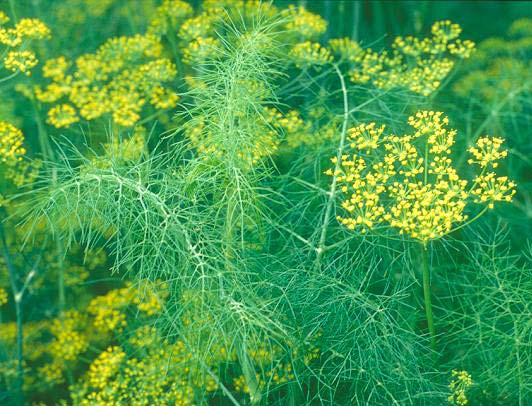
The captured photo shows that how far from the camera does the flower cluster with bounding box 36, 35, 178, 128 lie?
3045 mm

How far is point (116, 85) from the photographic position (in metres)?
3.08

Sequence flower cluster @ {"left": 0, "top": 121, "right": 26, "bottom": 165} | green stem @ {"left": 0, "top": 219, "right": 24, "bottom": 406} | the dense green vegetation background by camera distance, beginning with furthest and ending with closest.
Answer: green stem @ {"left": 0, "top": 219, "right": 24, "bottom": 406} < flower cluster @ {"left": 0, "top": 121, "right": 26, "bottom": 165} < the dense green vegetation background

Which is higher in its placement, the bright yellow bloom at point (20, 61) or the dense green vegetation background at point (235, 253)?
the bright yellow bloom at point (20, 61)

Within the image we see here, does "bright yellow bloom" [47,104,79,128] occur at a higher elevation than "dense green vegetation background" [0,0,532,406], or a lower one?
higher

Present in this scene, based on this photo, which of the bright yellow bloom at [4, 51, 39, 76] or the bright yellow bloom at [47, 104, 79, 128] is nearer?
the bright yellow bloom at [4, 51, 39, 76]

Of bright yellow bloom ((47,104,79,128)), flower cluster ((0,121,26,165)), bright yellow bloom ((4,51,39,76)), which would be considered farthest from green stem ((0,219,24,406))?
bright yellow bloom ((4,51,39,76))

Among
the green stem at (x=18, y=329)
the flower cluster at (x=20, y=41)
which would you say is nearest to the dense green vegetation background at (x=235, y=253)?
the green stem at (x=18, y=329)

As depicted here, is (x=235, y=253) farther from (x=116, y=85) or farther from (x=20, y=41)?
(x=20, y=41)

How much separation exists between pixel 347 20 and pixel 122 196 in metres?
2.13

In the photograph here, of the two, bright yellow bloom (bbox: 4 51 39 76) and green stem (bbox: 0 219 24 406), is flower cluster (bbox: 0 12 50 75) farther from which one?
green stem (bbox: 0 219 24 406)

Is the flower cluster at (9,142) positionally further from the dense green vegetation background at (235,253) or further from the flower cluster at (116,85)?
the flower cluster at (116,85)

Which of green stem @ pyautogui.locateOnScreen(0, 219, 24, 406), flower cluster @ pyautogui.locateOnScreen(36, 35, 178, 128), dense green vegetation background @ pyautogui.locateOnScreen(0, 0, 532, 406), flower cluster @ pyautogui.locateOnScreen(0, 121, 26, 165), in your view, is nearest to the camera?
dense green vegetation background @ pyautogui.locateOnScreen(0, 0, 532, 406)

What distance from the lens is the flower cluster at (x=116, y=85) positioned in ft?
9.99

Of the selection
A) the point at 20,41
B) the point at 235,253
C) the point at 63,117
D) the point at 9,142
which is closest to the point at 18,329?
the point at 9,142
